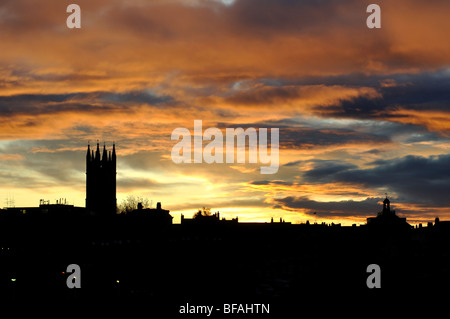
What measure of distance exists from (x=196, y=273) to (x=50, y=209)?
153 feet

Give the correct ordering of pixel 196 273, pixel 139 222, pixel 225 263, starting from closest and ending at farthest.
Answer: pixel 196 273 < pixel 225 263 < pixel 139 222

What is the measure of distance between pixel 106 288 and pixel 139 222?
78.1 meters

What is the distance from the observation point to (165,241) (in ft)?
497

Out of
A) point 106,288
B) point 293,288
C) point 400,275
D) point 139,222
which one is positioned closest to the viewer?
point 106,288
